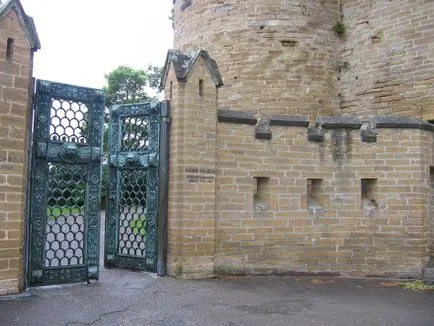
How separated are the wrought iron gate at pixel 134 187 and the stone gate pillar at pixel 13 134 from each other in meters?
1.64

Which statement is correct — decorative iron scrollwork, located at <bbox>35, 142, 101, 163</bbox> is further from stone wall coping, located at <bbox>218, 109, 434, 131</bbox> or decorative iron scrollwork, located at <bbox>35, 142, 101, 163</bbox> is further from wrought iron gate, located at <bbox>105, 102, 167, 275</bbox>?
stone wall coping, located at <bbox>218, 109, 434, 131</bbox>

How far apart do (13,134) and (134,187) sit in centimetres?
204

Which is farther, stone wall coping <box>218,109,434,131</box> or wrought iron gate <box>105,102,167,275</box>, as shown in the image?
stone wall coping <box>218,109,434,131</box>

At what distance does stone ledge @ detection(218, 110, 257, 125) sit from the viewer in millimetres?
6885

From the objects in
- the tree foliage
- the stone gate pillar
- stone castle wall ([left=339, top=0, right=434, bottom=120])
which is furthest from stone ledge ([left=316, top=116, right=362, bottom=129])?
the tree foliage

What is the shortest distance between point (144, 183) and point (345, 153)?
11.1ft

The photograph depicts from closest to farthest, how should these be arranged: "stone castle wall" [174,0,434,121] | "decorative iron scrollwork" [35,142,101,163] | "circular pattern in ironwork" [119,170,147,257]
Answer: "decorative iron scrollwork" [35,142,101,163], "circular pattern in ironwork" [119,170,147,257], "stone castle wall" [174,0,434,121]

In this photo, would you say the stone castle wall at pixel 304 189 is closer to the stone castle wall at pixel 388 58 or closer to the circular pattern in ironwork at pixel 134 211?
the circular pattern in ironwork at pixel 134 211

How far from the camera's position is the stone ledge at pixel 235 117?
6.88m

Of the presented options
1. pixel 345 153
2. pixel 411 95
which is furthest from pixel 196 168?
pixel 411 95

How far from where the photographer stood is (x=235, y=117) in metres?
6.94

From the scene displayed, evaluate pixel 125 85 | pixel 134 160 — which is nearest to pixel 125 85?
pixel 125 85

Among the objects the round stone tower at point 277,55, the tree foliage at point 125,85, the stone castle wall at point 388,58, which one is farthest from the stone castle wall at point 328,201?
the tree foliage at point 125,85

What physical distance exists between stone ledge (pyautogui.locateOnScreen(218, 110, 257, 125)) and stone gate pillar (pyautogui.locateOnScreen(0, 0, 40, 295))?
2.84m
